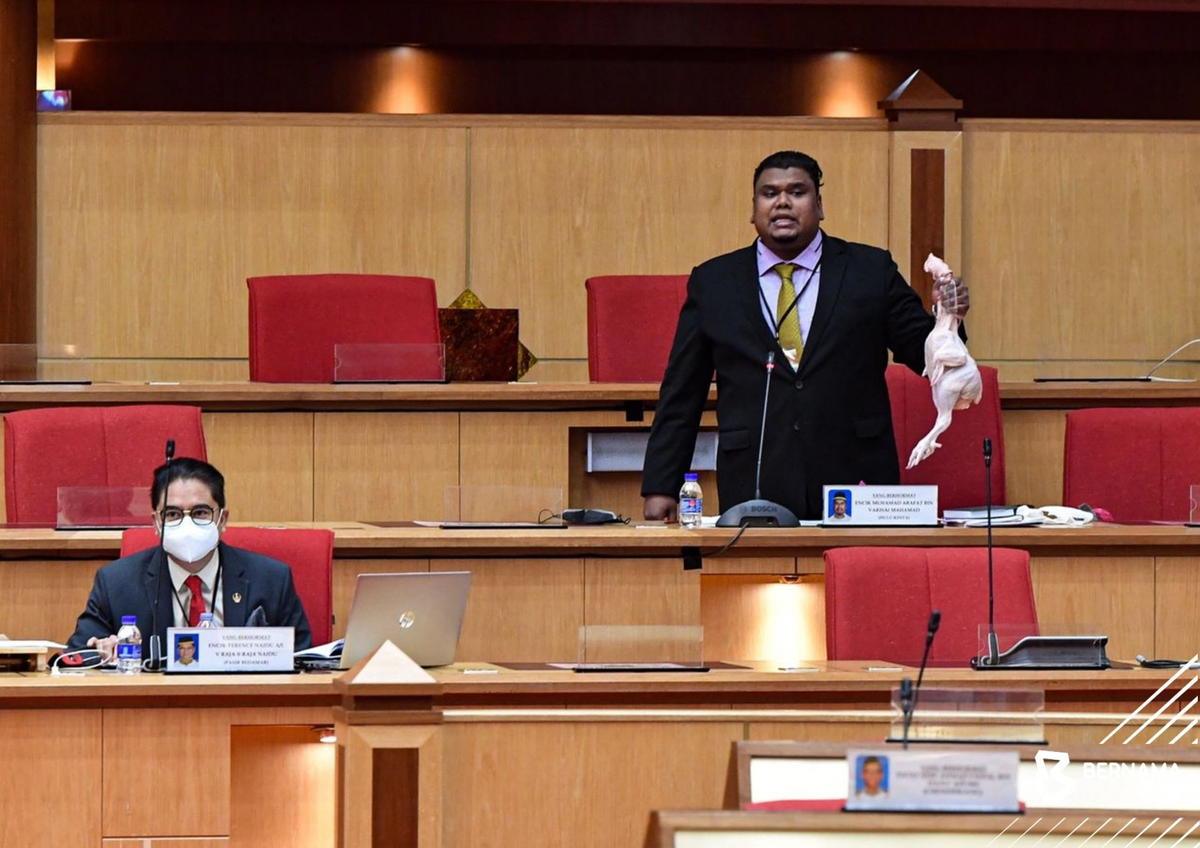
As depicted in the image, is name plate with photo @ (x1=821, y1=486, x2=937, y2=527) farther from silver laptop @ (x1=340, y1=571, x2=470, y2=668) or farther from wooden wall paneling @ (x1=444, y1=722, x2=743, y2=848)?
wooden wall paneling @ (x1=444, y1=722, x2=743, y2=848)

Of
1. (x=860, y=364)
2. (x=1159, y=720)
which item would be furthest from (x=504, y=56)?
(x=1159, y=720)

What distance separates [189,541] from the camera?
3.81 metres

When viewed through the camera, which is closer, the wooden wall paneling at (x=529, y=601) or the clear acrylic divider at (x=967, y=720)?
the clear acrylic divider at (x=967, y=720)

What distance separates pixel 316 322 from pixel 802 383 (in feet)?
5.53

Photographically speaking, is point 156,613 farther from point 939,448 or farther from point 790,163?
point 939,448

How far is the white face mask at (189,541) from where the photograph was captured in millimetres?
3803

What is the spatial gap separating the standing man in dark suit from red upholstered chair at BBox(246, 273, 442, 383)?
49.2 inches

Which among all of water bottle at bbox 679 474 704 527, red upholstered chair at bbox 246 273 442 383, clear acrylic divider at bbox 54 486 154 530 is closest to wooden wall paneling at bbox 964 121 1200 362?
red upholstered chair at bbox 246 273 442 383

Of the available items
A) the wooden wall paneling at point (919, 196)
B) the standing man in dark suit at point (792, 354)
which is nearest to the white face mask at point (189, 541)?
the standing man in dark suit at point (792, 354)

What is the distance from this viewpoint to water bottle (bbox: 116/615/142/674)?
334 centimetres

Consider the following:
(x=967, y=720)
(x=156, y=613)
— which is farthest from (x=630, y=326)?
(x=967, y=720)

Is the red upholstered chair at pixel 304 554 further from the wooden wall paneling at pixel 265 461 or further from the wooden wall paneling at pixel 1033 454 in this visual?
the wooden wall paneling at pixel 1033 454

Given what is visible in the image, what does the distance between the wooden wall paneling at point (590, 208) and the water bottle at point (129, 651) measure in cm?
401

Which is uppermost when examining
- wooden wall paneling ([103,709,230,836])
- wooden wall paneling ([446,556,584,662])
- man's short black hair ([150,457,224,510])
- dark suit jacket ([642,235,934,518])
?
dark suit jacket ([642,235,934,518])
